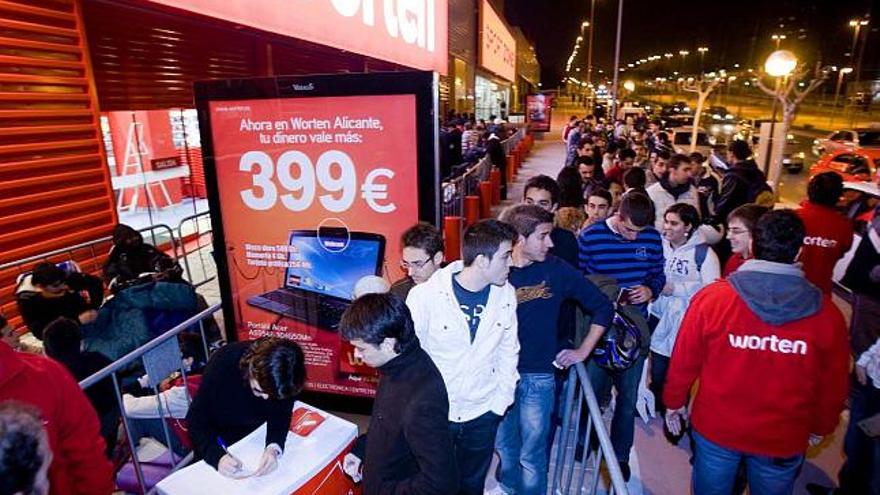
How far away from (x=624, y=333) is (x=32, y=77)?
6.30m

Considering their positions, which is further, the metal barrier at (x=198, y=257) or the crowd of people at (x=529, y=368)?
the metal barrier at (x=198, y=257)

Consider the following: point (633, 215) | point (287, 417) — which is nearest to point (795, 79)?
point (633, 215)

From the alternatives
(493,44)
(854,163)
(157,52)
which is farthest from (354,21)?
(493,44)

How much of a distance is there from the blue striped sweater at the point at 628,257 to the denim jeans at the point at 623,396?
611mm

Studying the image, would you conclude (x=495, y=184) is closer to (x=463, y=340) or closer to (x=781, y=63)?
(x=781, y=63)

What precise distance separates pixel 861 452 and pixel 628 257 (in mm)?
2050

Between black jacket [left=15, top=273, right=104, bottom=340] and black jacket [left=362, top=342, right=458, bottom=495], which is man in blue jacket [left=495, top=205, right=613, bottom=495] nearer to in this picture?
black jacket [left=362, top=342, right=458, bottom=495]

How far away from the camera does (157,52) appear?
7.82 metres

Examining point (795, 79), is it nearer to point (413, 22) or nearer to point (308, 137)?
point (413, 22)

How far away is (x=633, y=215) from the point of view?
3932 mm

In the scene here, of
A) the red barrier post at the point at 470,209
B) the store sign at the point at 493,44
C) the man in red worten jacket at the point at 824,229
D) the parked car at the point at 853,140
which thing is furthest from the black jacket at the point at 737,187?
the store sign at the point at 493,44

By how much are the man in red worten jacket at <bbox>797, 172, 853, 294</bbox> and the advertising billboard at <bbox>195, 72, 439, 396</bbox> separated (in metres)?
3.63

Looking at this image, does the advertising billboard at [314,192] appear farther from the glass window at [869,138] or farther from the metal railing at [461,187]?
the glass window at [869,138]

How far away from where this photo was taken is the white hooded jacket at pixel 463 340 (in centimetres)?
288
